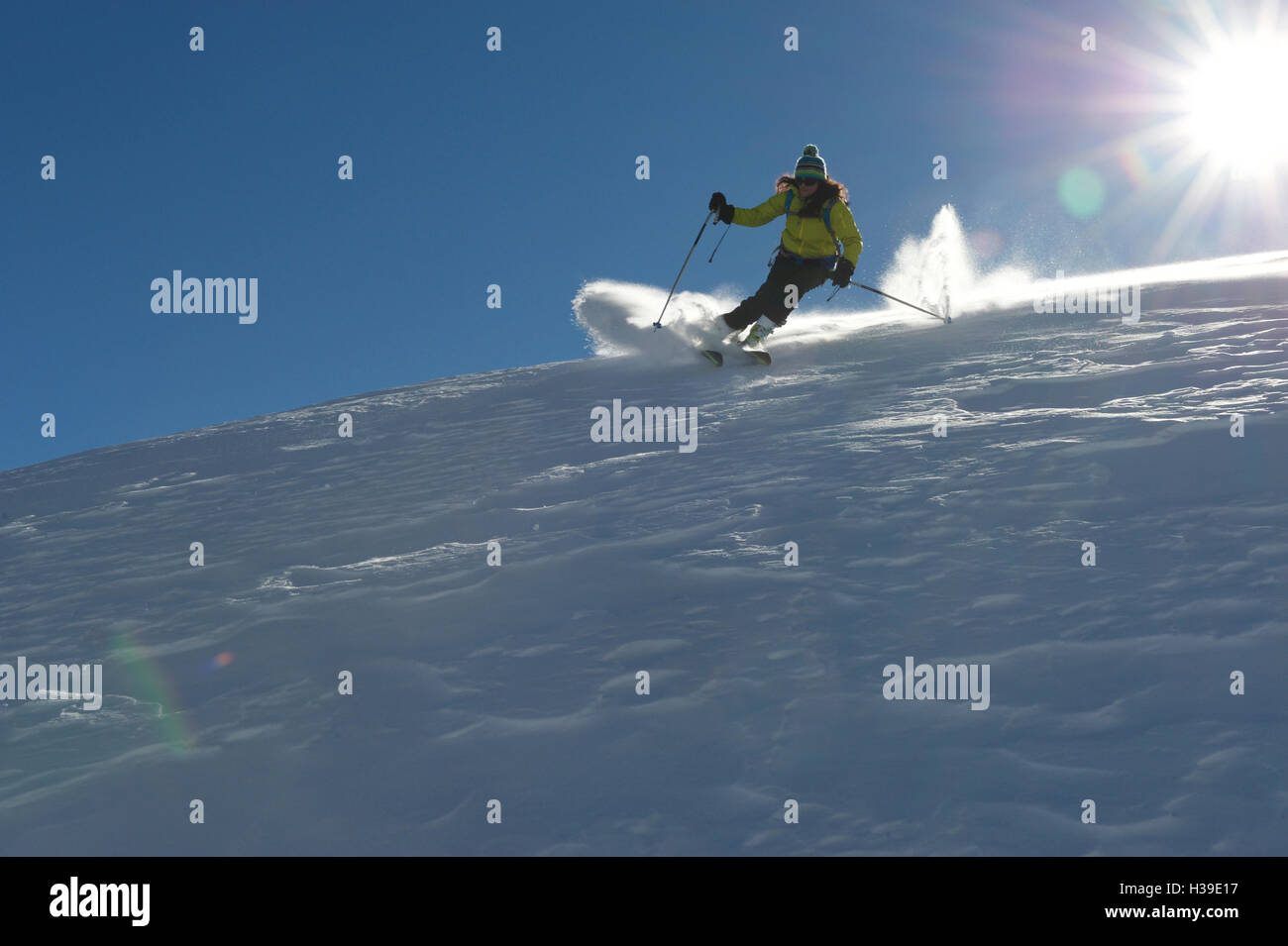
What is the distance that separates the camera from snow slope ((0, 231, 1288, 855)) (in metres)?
3.07

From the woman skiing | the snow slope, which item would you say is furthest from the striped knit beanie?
the snow slope

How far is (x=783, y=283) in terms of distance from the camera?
10117 mm

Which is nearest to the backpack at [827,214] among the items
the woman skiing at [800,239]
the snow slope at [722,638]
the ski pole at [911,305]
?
the woman skiing at [800,239]

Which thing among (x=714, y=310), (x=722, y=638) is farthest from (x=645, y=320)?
(x=722, y=638)

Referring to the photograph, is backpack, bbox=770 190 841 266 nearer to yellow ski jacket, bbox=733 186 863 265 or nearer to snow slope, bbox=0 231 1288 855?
yellow ski jacket, bbox=733 186 863 265

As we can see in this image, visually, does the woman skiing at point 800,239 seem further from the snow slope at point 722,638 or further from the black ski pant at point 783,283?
the snow slope at point 722,638

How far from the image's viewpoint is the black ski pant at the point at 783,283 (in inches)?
397

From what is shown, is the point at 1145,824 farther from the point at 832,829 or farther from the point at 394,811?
the point at 394,811

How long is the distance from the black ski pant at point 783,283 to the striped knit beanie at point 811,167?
0.84 m

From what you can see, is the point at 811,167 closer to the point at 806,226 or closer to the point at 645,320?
the point at 806,226
